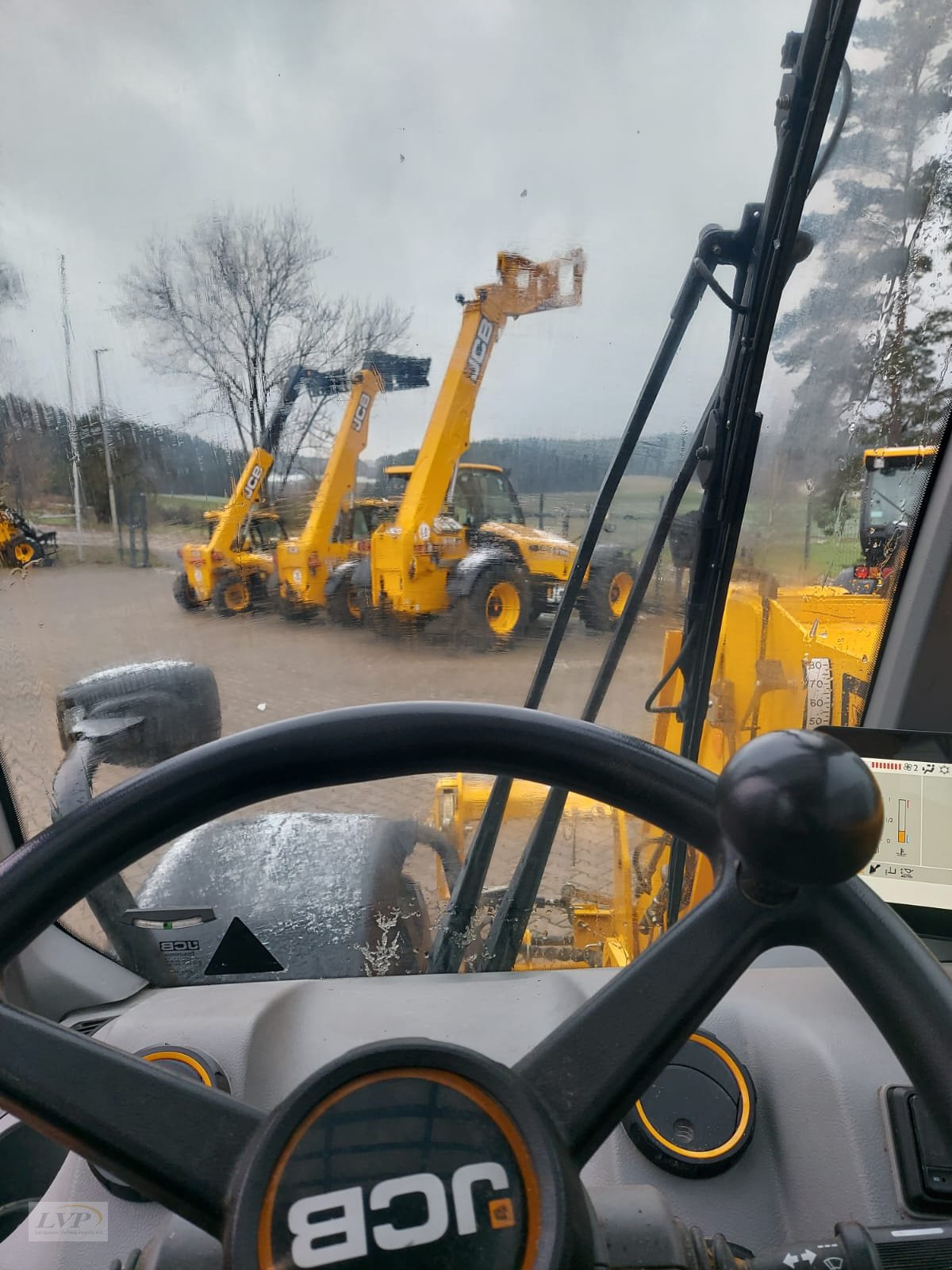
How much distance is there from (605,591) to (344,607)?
414mm

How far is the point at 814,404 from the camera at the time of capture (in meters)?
1.26

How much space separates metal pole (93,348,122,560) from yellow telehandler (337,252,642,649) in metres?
0.31

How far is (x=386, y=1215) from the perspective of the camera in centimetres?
53

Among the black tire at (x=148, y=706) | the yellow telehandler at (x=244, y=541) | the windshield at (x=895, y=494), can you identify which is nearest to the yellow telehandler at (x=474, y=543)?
the yellow telehandler at (x=244, y=541)

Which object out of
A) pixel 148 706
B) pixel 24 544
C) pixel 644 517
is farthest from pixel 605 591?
pixel 24 544

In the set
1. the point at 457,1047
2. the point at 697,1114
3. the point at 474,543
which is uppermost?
the point at 474,543

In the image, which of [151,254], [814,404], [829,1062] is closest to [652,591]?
[814,404]

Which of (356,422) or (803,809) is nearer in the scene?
(803,809)

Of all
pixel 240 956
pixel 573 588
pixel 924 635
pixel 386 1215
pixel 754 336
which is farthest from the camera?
pixel 924 635

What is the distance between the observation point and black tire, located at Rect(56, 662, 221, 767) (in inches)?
49.8

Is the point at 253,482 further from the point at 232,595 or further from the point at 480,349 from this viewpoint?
the point at 480,349

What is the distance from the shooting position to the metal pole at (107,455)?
42.2 inches

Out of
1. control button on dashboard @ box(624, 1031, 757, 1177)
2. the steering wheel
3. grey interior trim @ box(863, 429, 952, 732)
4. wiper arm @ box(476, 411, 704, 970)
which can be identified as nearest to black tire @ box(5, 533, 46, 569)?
the steering wheel

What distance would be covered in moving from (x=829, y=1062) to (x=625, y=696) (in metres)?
0.58
